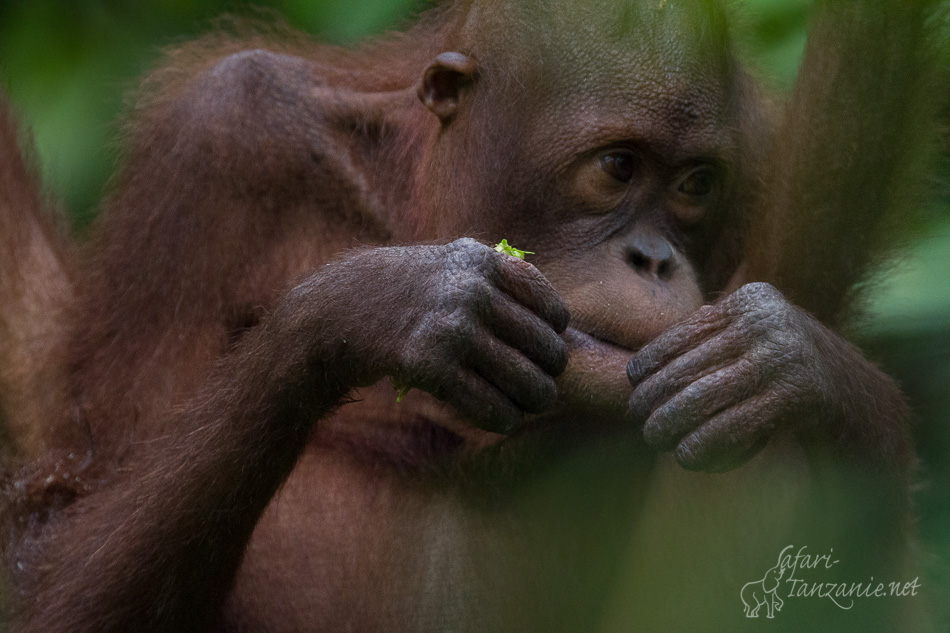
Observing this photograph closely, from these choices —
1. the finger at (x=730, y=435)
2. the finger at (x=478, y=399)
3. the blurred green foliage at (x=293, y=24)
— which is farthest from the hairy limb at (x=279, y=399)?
the blurred green foliage at (x=293, y=24)

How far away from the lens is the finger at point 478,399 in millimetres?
2193

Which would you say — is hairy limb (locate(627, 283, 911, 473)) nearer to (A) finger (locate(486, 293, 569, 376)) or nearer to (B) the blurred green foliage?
(A) finger (locate(486, 293, 569, 376))

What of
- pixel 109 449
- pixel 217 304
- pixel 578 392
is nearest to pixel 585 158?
pixel 578 392

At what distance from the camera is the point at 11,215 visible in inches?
141

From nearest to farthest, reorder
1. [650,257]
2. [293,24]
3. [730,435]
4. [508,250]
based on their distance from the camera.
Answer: [730,435] → [508,250] → [650,257] → [293,24]

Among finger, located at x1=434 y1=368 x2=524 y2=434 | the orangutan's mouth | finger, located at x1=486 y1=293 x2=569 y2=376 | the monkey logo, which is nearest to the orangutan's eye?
the orangutan's mouth

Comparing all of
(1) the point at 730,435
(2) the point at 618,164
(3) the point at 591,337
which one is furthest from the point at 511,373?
(2) the point at 618,164

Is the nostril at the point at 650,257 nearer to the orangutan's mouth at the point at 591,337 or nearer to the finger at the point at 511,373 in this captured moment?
the orangutan's mouth at the point at 591,337

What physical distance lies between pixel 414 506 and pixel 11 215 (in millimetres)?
1711

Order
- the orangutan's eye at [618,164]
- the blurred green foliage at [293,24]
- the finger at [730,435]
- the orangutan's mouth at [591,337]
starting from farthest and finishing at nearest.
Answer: the blurred green foliage at [293,24], the orangutan's eye at [618,164], the orangutan's mouth at [591,337], the finger at [730,435]

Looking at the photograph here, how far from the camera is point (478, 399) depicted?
7.27ft

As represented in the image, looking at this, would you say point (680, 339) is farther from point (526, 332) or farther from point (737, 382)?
point (526, 332)

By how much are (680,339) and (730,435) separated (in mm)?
228

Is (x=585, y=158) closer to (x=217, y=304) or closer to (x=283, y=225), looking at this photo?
(x=283, y=225)
